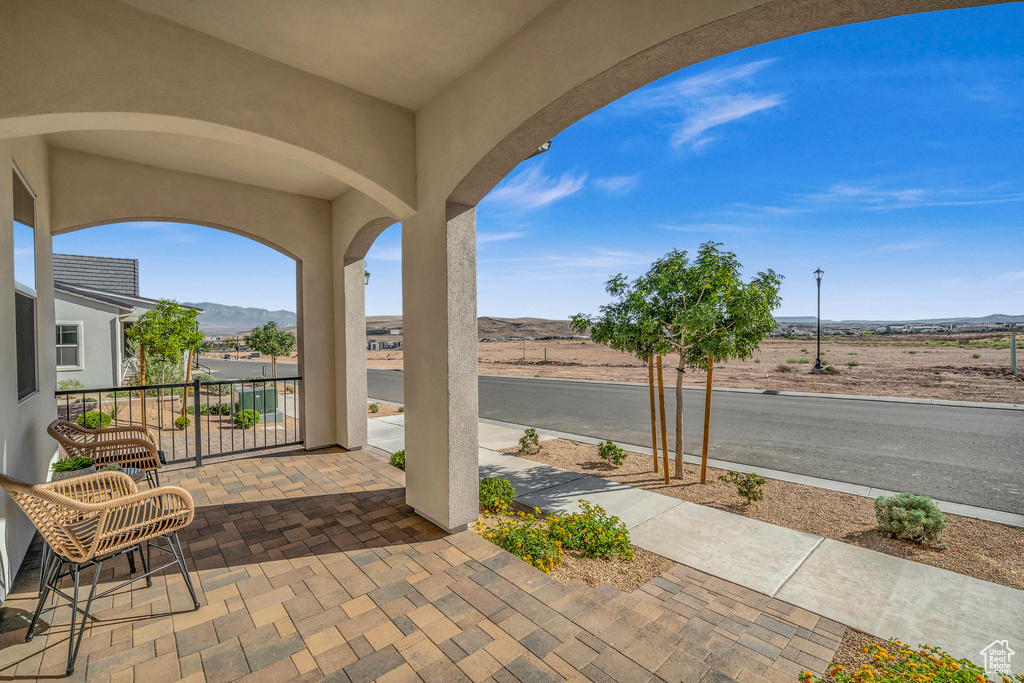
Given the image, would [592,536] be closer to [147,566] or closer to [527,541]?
[527,541]

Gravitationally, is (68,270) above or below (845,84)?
below

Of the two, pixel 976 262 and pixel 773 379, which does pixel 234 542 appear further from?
pixel 976 262

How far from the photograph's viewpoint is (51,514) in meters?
1.95

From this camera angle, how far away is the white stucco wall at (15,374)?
8.02ft

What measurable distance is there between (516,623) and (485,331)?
71.0m

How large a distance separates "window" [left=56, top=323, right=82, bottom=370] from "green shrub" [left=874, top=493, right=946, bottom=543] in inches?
633

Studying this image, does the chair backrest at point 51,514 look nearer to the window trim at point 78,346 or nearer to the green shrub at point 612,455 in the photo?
the green shrub at point 612,455

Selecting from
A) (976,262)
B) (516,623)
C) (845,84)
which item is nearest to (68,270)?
(516,623)

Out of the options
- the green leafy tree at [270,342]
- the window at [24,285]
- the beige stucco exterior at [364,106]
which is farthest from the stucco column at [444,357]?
the green leafy tree at [270,342]

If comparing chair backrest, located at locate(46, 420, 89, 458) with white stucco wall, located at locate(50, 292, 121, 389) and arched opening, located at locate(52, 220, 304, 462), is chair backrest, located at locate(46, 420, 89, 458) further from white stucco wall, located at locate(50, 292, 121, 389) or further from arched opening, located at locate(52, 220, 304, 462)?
white stucco wall, located at locate(50, 292, 121, 389)

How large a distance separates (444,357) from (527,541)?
146cm

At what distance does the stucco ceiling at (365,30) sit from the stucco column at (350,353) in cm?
288

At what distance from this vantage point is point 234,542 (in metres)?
3.20

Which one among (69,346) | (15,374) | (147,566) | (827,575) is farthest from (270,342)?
(827,575)
